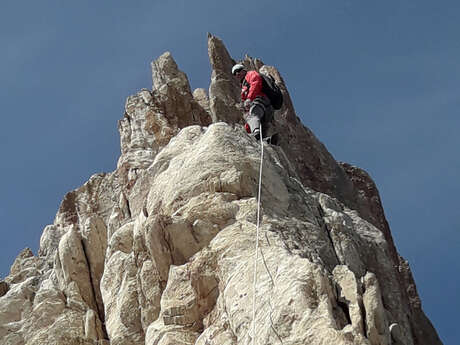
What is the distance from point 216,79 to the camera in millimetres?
39344

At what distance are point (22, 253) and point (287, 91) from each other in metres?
12.6

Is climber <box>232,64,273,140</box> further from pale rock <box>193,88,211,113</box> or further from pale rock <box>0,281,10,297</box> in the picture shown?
pale rock <box>193,88,211,113</box>

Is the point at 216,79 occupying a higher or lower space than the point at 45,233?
higher

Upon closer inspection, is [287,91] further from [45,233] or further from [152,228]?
[152,228]

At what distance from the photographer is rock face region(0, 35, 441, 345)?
2002 cm

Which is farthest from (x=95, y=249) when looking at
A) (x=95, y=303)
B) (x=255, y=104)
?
(x=255, y=104)

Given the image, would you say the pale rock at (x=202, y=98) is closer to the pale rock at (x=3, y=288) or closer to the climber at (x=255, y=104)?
the pale rock at (x=3, y=288)

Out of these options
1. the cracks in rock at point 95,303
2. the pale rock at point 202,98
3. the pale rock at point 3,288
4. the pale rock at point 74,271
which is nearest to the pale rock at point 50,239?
the pale rock at point 3,288

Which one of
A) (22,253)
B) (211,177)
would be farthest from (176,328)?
(22,253)

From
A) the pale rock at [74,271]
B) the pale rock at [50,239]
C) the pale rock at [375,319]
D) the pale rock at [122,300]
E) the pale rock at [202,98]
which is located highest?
the pale rock at [202,98]

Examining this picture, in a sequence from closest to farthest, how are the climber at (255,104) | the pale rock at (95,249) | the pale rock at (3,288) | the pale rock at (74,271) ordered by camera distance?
1. the climber at (255,104)
2. the pale rock at (74,271)
3. the pale rock at (95,249)
4. the pale rock at (3,288)

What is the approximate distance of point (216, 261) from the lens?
22531 mm

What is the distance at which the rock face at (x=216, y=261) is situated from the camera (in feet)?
65.7

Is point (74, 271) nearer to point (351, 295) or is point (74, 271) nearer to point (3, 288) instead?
point (3, 288)
